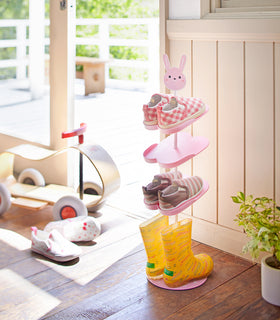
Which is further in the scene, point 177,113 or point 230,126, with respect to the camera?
point 230,126

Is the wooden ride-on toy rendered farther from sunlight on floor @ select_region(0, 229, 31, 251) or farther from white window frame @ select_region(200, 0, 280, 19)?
white window frame @ select_region(200, 0, 280, 19)

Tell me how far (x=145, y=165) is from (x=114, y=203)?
773 mm

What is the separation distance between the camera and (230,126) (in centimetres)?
194

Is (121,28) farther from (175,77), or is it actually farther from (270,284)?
(270,284)

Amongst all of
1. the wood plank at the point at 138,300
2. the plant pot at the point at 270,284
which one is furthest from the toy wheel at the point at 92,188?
the plant pot at the point at 270,284

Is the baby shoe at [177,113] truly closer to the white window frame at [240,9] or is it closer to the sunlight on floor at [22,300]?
the white window frame at [240,9]

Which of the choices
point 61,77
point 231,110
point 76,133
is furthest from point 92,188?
point 231,110

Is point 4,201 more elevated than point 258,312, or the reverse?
point 4,201

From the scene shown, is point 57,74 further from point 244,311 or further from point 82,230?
point 244,311

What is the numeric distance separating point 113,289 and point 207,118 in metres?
0.76

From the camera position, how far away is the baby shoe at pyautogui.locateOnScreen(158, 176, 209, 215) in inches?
66.9

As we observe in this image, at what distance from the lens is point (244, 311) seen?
158cm

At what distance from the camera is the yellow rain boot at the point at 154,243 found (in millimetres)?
1771

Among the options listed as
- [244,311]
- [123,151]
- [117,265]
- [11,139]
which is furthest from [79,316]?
[123,151]
